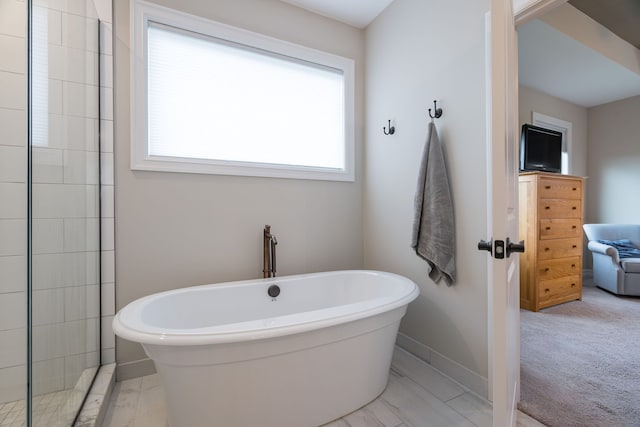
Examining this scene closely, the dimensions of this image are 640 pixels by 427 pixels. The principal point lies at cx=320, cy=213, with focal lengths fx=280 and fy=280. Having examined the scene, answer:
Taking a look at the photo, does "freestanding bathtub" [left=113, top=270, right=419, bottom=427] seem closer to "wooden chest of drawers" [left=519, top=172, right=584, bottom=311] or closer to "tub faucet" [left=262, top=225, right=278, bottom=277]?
"tub faucet" [left=262, top=225, right=278, bottom=277]

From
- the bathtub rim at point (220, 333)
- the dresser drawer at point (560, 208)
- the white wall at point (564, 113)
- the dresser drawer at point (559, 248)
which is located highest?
the white wall at point (564, 113)

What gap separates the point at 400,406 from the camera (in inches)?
58.2

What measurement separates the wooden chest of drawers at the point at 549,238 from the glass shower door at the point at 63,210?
3.61 m

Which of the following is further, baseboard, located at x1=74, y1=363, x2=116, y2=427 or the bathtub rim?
baseboard, located at x1=74, y1=363, x2=116, y2=427

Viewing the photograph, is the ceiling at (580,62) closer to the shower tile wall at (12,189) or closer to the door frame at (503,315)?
the door frame at (503,315)

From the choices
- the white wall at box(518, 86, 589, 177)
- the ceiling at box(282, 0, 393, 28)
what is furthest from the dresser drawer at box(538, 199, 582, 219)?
the ceiling at box(282, 0, 393, 28)

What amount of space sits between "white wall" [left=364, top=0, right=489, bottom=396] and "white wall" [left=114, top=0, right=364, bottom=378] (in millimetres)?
230

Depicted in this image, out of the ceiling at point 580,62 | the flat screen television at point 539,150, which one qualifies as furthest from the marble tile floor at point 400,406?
the flat screen television at point 539,150

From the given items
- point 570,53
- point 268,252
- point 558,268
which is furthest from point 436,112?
point 558,268

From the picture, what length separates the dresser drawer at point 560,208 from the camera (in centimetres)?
Answer: 285

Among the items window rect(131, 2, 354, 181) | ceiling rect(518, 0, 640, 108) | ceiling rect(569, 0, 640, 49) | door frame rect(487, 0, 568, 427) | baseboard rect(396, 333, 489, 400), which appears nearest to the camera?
door frame rect(487, 0, 568, 427)

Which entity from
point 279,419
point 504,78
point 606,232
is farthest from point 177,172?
point 606,232

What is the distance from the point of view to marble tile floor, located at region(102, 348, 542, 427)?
137cm

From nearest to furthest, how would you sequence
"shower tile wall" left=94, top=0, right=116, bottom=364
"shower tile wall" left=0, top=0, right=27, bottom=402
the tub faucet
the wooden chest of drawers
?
"shower tile wall" left=0, top=0, right=27, bottom=402 → "shower tile wall" left=94, top=0, right=116, bottom=364 → the tub faucet → the wooden chest of drawers
